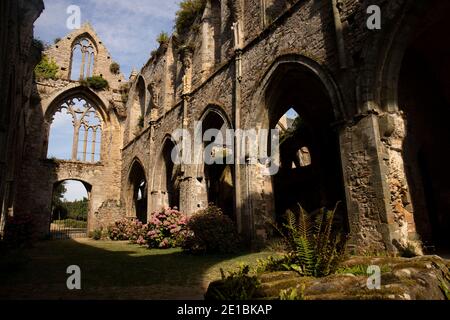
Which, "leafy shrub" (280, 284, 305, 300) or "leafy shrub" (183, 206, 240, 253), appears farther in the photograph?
"leafy shrub" (183, 206, 240, 253)

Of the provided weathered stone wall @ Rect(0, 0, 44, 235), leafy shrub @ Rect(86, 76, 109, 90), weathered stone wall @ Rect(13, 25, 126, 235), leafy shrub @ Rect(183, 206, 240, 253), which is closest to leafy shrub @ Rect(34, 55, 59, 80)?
weathered stone wall @ Rect(13, 25, 126, 235)

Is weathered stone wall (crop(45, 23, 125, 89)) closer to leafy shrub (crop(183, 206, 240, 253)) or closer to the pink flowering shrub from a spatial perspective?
the pink flowering shrub

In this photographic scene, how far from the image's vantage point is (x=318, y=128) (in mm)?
12281

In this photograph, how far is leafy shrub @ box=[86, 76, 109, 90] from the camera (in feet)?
67.6

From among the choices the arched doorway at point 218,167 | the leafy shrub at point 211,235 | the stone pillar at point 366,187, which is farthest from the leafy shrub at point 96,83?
the stone pillar at point 366,187

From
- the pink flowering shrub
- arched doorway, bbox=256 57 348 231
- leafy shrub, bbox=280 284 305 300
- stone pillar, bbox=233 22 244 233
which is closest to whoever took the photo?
leafy shrub, bbox=280 284 305 300

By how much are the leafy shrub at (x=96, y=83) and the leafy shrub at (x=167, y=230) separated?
43.7ft

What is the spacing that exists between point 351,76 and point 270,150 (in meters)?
5.12

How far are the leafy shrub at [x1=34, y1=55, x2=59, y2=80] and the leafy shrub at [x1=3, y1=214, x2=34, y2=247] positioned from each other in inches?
442

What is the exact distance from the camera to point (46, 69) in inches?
772

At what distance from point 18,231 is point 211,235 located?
7.17 metres

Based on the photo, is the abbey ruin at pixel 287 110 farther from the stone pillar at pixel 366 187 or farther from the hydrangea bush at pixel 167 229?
the hydrangea bush at pixel 167 229

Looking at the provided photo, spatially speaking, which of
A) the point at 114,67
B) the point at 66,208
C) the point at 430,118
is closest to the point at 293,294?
the point at 430,118
